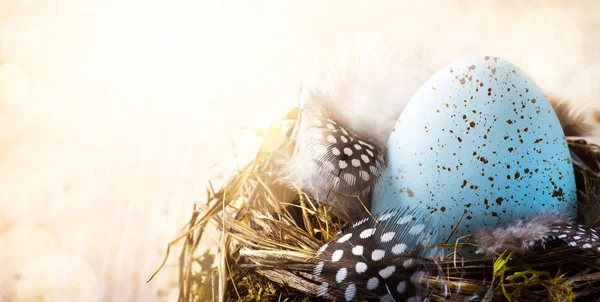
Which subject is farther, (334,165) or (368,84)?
(368,84)

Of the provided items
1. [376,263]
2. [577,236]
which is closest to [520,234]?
[577,236]

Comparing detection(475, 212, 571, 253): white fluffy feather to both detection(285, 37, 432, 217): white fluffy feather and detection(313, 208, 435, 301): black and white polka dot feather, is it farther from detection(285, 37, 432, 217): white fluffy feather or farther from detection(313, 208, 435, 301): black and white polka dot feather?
detection(285, 37, 432, 217): white fluffy feather

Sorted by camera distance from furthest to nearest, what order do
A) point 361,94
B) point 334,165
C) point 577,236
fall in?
point 361,94, point 334,165, point 577,236

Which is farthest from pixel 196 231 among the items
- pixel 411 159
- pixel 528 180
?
pixel 528 180

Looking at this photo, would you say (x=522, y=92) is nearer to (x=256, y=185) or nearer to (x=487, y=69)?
(x=487, y=69)

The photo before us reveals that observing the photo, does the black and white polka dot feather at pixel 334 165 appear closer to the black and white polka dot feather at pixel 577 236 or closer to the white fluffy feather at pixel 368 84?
the white fluffy feather at pixel 368 84

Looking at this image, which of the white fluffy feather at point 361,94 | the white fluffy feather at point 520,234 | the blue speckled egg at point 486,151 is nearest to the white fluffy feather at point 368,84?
the white fluffy feather at point 361,94

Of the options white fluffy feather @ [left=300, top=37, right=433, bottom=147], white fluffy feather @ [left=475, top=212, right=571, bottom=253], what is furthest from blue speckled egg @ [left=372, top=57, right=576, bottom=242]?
white fluffy feather @ [left=300, top=37, right=433, bottom=147]

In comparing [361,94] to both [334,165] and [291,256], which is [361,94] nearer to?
[334,165]
